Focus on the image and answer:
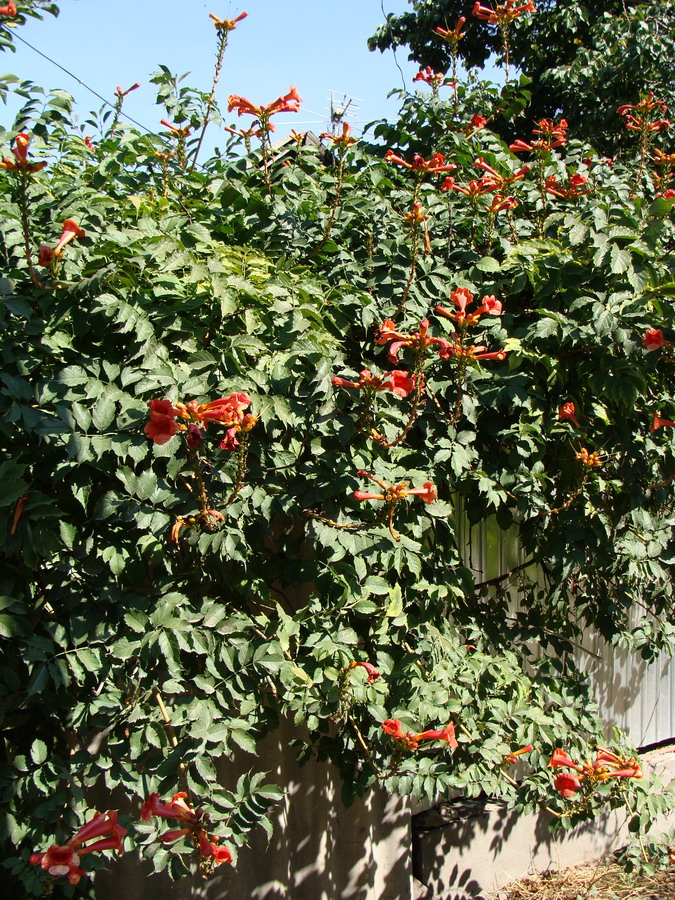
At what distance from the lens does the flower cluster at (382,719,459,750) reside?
7.25 feet

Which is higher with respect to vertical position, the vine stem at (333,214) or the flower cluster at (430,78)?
the flower cluster at (430,78)

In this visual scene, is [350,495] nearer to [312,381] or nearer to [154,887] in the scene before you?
[312,381]

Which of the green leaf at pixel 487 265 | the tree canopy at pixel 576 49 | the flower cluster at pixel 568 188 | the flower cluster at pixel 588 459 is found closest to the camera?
the flower cluster at pixel 588 459

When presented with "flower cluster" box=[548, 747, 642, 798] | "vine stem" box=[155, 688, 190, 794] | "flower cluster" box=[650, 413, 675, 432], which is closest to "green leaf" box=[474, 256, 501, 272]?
"flower cluster" box=[650, 413, 675, 432]

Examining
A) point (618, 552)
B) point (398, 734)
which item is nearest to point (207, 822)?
point (398, 734)

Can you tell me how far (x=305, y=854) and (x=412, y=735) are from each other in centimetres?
110

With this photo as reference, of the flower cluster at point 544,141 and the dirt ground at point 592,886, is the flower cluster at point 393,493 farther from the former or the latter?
the dirt ground at point 592,886

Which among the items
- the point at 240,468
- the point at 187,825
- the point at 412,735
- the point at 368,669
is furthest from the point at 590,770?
the point at 240,468

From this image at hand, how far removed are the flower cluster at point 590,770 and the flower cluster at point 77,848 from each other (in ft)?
4.58

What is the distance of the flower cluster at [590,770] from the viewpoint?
2584 mm

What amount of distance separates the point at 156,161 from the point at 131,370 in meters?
1.06

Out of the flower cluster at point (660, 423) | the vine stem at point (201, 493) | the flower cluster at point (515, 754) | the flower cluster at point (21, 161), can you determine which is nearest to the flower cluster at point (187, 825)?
the vine stem at point (201, 493)

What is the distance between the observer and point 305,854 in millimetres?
3059

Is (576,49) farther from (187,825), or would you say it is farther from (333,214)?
(187,825)
